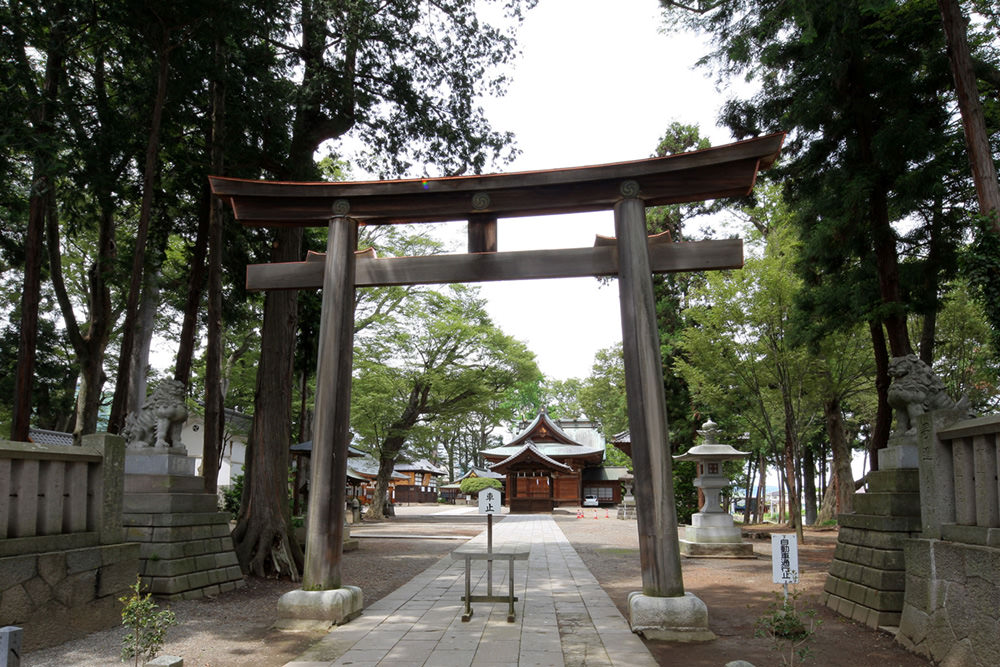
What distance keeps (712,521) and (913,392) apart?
332 inches

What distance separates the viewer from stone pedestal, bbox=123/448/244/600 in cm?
770

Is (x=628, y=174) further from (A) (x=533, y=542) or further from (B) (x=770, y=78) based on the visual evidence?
(A) (x=533, y=542)

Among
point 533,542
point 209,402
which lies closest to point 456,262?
point 209,402

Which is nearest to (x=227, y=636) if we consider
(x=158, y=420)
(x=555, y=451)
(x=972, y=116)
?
(x=158, y=420)

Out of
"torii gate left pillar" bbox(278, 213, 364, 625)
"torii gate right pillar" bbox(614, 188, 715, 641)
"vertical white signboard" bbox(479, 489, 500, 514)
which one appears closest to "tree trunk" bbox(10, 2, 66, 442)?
"torii gate left pillar" bbox(278, 213, 364, 625)

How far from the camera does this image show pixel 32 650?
5.16 m

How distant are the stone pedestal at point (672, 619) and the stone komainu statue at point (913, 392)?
2.62 meters

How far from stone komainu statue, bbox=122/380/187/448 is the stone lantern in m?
10.2

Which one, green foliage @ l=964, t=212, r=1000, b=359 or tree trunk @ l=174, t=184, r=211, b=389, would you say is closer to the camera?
green foliage @ l=964, t=212, r=1000, b=359

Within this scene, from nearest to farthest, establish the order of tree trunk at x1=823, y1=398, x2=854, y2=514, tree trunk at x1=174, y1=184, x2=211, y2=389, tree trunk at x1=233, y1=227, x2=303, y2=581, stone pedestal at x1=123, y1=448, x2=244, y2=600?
stone pedestal at x1=123, y1=448, x2=244, y2=600 < tree trunk at x1=233, y1=227, x2=303, y2=581 < tree trunk at x1=174, y1=184, x2=211, y2=389 < tree trunk at x1=823, y1=398, x2=854, y2=514

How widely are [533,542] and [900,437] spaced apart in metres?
11.9

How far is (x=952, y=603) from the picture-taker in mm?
4855

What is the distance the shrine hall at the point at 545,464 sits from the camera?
35.2 metres

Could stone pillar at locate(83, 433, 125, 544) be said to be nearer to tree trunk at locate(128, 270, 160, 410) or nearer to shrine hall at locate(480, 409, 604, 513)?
tree trunk at locate(128, 270, 160, 410)
